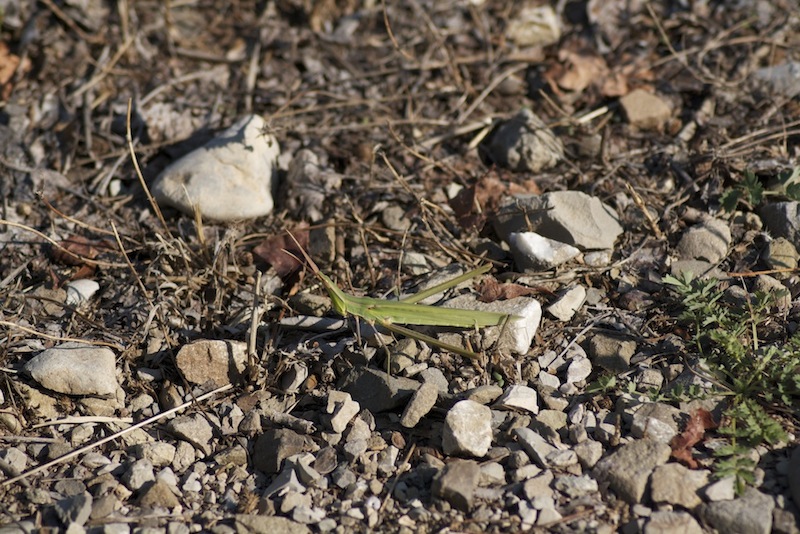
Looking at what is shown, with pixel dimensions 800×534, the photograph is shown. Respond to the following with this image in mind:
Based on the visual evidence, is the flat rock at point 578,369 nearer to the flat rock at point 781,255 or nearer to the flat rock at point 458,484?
the flat rock at point 458,484

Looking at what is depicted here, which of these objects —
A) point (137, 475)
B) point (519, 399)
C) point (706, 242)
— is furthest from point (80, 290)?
point (706, 242)

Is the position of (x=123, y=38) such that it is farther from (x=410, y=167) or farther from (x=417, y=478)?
(x=417, y=478)

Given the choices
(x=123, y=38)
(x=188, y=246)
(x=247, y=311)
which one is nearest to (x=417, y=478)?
(x=247, y=311)

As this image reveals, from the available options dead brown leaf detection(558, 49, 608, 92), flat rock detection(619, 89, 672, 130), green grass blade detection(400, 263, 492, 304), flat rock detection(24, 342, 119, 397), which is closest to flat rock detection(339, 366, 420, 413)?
green grass blade detection(400, 263, 492, 304)

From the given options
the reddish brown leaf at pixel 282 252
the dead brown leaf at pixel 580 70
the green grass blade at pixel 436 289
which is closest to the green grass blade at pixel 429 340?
the green grass blade at pixel 436 289

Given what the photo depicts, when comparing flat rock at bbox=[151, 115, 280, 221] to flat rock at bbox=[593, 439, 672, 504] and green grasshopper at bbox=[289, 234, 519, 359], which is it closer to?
green grasshopper at bbox=[289, 234, 519, 359]
